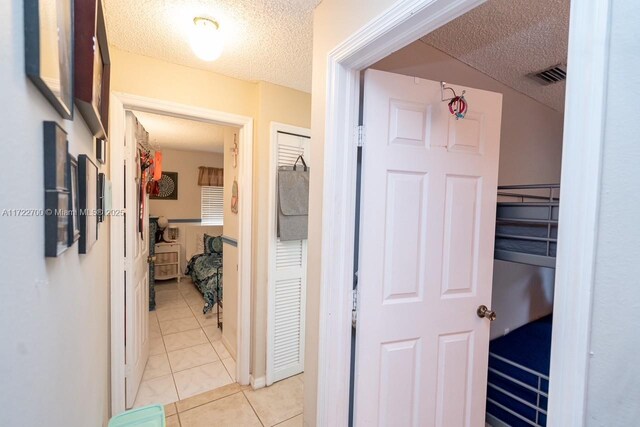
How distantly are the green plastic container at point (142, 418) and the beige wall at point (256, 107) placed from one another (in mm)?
1014

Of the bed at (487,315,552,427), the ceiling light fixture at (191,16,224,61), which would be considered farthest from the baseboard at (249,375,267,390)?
the ceiling light fixture at (191,16,224,61)

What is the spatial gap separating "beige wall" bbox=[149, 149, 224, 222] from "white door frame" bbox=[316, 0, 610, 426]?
15.9ft

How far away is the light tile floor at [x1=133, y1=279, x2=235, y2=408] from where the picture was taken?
7.16ft

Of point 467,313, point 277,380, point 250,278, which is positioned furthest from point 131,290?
point 467,313

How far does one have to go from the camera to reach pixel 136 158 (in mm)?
2051

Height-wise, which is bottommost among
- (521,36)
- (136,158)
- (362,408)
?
(362,408)

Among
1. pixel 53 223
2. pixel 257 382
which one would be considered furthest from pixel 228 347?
pixel 53 223

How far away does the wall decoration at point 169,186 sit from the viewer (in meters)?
5.05

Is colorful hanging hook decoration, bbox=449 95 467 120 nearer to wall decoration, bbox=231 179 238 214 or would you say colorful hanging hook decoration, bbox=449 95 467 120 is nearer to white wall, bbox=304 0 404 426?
white wall, bbox=304 0 404 426

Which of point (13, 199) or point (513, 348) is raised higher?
point (13, 199)

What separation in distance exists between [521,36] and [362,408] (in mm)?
2268

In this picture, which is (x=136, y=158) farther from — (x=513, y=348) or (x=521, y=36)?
(x=513, y=348)

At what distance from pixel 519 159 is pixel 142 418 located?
3.38m

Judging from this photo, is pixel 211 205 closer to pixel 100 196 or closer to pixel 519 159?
pixel 100 196
